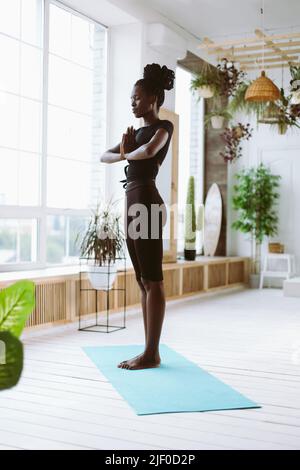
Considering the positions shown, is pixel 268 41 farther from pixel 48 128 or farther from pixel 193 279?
pixel 193 279

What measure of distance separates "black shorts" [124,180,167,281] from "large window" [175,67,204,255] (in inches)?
184

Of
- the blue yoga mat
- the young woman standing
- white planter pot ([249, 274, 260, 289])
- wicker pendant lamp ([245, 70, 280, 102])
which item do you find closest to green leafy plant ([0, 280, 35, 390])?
the blue yoga mat

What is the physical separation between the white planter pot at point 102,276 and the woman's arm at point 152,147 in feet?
5.41

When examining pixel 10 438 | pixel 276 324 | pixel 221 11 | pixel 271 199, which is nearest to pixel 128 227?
pixel 10 438

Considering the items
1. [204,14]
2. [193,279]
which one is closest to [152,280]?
[193,279]

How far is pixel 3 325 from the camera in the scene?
790 millimetres

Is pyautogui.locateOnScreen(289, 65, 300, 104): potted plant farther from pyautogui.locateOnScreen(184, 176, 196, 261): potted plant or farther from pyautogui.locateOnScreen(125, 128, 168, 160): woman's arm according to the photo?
pyautogui.locateOnScreen(125, 128, 168, 160): woman's arm

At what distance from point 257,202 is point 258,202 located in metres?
0.01

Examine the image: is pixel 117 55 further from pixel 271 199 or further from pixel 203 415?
pixel 203 415

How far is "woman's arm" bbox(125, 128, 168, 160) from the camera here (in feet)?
11.2

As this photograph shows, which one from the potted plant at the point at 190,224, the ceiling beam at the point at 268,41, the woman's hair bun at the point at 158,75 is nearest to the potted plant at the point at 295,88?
the ceiling beam at the point at 268,41
